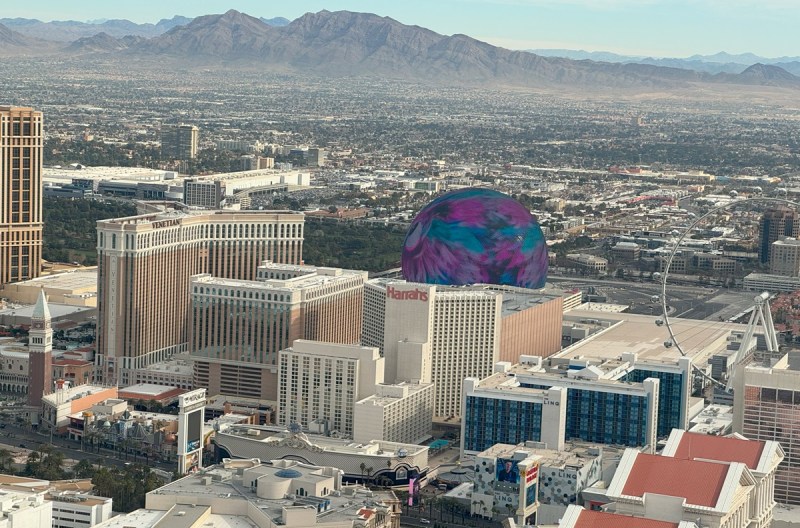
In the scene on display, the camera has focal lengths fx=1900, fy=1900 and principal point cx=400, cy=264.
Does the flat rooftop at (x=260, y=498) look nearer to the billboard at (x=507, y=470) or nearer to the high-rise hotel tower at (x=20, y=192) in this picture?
the billboard at (x=507, y=470)

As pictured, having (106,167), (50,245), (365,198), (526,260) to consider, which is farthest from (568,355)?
(106,167)

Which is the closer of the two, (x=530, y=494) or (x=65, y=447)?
(x=530, y=494)

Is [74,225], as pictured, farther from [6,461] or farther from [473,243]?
[6,461]

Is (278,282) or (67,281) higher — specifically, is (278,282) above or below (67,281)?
above

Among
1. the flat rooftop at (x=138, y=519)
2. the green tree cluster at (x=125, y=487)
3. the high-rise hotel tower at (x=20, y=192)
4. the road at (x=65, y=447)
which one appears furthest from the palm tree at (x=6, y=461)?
the high-rise hotel tower at (x=20, y=192)

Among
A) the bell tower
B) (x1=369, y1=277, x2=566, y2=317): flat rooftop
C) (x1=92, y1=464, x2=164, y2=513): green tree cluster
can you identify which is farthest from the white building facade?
the bell tower

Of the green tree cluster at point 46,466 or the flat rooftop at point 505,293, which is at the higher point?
the flat rooftop at point 505,293

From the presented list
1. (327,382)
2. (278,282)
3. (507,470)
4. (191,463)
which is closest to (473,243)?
(278,282)
